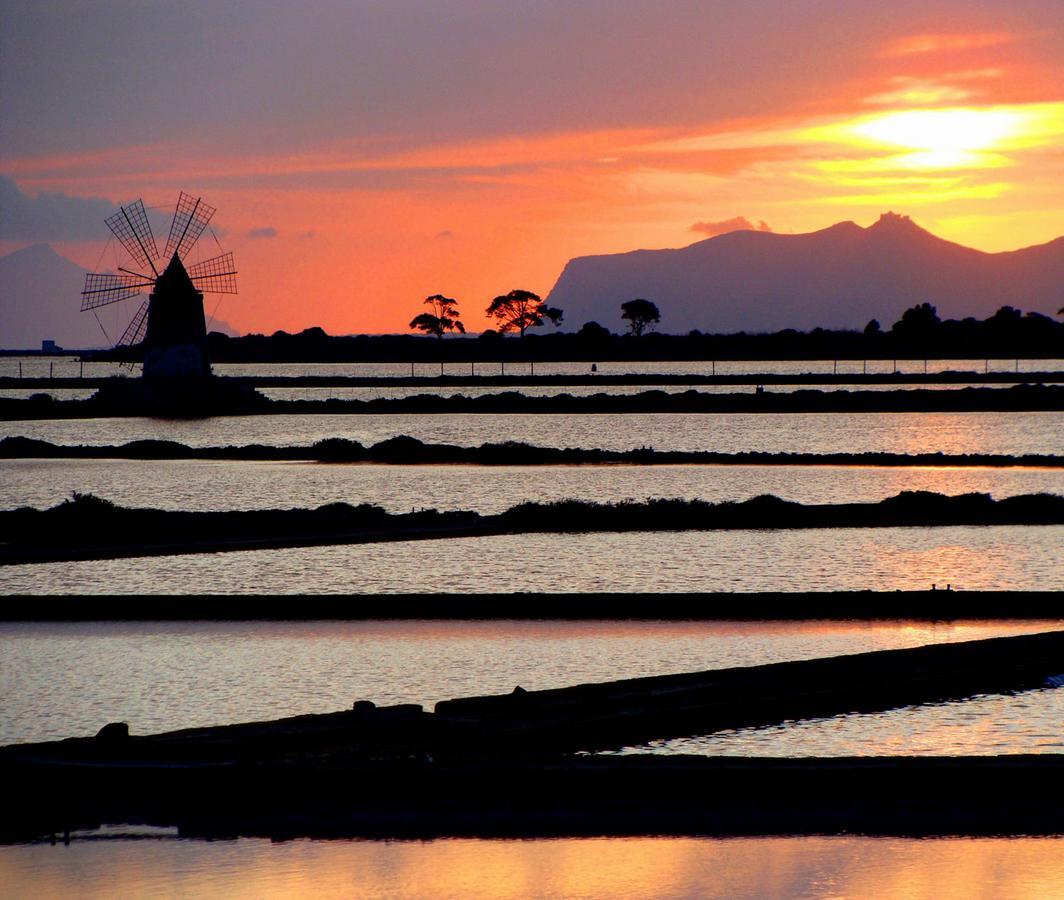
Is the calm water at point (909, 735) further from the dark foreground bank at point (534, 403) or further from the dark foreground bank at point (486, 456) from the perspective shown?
the dark foreground bank at point (534, 403)

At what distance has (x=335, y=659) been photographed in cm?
1500

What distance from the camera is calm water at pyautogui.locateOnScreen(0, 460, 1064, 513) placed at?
32.5m

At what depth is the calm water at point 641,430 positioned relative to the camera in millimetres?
52188

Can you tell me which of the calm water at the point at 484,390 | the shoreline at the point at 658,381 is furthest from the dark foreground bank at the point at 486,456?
the shoreline at the point at 658,381

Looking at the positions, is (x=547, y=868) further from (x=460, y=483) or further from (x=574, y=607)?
(x=460, y=483)

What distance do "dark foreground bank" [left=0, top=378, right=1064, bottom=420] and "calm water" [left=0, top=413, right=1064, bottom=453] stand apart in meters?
0.55

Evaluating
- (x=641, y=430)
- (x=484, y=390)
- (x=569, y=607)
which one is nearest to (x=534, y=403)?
(x=641, y=430)

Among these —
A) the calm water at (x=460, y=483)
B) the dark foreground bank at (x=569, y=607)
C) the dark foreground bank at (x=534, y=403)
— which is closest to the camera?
the dark foreground bank at (x=569, y=607)

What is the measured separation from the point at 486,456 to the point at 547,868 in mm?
34857

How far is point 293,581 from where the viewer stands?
20562 millimetres

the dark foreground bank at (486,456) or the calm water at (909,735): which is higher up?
the dark foreground bank at (486,456)

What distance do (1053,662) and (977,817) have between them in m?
4.63

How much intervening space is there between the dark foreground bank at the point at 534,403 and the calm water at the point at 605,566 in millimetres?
42959

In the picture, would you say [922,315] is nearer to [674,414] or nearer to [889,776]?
[674,414]
